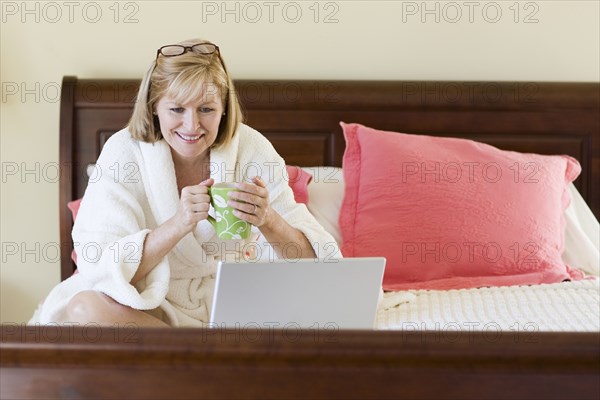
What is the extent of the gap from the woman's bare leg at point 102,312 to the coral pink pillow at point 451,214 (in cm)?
74

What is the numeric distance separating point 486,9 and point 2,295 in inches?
69.5

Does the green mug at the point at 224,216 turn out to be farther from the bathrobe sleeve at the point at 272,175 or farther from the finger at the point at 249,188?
the bathrobe sleeve at the point at 272,175

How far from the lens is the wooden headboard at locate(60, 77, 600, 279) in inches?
117

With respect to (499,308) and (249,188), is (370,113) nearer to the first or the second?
(499,308)

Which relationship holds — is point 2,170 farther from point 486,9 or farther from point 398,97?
point 486,9

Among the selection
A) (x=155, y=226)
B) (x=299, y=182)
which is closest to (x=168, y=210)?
(x=155, y=226)

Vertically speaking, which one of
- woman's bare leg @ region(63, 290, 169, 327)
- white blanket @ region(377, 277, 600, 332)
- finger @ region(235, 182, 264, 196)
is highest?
finger @ region(235, 182, 264, 196)

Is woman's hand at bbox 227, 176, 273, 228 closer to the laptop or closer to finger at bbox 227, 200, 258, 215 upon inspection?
finger at bbox 227, 200, 258, 215

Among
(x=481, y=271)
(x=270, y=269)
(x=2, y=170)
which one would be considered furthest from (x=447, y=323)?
(x=2, y=170)

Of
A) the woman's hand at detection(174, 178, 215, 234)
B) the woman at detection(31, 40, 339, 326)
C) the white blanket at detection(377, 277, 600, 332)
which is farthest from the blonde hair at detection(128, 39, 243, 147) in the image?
the white blanket at detection(377, 277, 600, 332)

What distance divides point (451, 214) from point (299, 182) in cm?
42

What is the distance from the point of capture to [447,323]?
2.20m

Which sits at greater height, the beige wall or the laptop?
the beige wall

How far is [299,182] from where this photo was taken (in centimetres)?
273
